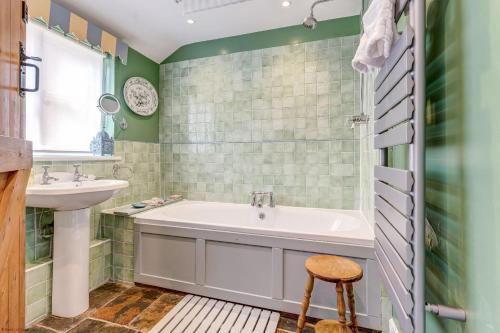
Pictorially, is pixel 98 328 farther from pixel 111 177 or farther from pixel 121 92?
pixel 121 92

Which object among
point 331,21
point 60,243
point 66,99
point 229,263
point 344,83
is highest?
point 331,21

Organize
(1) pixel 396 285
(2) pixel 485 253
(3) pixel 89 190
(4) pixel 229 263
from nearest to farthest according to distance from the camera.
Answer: (2) pixel 485 253, (1) pixel 396 285, (3) pixel 89 190, (4) pixel 229 263

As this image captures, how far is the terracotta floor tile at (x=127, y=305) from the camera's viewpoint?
6.09ft

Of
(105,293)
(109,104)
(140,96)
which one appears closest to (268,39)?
(140,96)

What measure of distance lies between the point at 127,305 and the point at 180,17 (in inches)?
112

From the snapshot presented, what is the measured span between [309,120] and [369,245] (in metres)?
1.49

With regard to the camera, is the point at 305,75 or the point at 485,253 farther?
the point at 305,75

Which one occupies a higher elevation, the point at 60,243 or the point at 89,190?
the point at 89,190

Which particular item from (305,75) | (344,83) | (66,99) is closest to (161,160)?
(66,99)

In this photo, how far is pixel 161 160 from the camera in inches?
133

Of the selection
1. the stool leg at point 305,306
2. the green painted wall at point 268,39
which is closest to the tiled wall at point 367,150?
the green painted wall at point 268,39

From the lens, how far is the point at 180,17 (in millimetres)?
2680

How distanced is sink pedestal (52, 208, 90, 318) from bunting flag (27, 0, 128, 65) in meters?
1.56

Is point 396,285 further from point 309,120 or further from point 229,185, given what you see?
point 229,185
